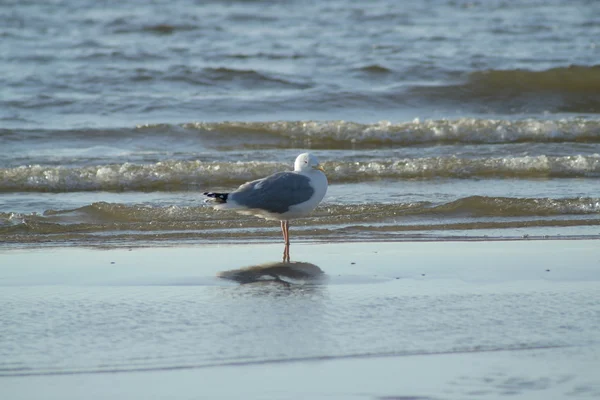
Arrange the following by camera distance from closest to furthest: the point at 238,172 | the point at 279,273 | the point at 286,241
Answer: the point at 279,273
the point at 286,241
the point at 238,172

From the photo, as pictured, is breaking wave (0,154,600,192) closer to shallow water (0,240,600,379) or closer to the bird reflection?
shallow water (0,240,600,379)

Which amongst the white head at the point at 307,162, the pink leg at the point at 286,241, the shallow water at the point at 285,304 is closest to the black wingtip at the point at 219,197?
the shallow water at the point at 285,304

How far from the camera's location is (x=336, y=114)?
13570 mm

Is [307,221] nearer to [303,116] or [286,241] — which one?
[286,241]

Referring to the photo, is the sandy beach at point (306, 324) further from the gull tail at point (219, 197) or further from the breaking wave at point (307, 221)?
the breaking wave at point (307, 221)

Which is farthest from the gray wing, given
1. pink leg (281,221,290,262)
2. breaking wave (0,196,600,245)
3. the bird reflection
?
the bird reflection

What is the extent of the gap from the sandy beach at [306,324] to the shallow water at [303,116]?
40.2 inches

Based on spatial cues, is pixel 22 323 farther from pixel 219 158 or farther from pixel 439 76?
pixel 439 76

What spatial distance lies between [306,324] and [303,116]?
892 centimetres

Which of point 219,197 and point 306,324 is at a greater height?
point 219,197

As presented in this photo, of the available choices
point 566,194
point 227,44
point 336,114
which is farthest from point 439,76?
point 566,194

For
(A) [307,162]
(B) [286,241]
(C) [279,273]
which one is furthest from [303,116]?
(C) [279,273]

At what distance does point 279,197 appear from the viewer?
6703 millimetres

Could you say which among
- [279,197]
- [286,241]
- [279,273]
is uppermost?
[279,197]
